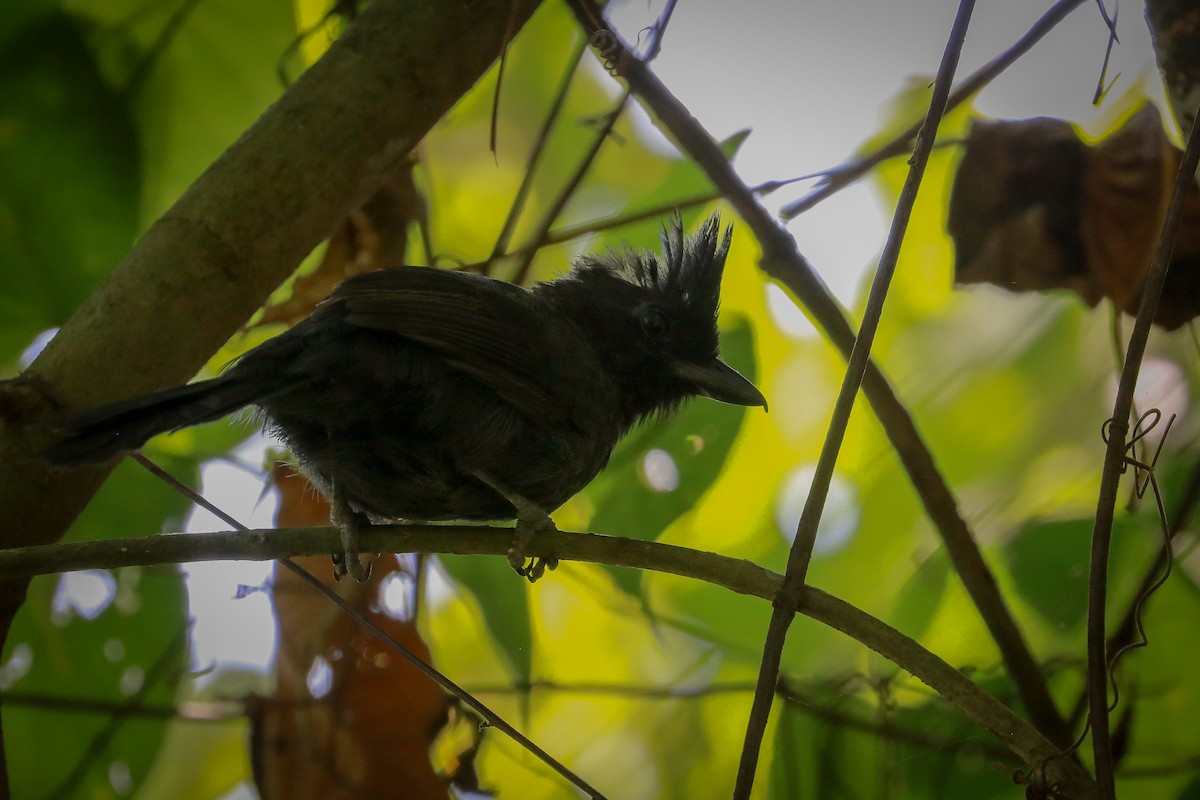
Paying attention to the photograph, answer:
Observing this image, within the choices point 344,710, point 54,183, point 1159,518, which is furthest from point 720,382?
point 54,183

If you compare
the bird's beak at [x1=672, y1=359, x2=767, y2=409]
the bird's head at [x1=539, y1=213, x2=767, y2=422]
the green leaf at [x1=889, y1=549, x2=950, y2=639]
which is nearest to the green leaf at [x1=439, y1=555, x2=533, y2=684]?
the bird's head at [x1=539, y1=213, x2=767, y2=422]

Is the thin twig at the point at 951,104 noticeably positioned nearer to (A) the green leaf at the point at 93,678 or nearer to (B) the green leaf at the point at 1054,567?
(B) the green leaf at the point at 1054,567

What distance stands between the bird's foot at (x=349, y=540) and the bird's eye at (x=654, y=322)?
92 cm

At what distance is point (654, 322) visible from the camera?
9.61 feet

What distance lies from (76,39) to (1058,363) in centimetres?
280

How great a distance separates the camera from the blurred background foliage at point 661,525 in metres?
2.63

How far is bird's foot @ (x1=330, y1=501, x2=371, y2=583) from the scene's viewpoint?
6.88 feet

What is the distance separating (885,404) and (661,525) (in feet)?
2.35

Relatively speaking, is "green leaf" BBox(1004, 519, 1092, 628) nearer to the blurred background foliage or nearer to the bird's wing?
the blurred background foliage

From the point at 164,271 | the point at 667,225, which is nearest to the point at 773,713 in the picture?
the point at 667,225

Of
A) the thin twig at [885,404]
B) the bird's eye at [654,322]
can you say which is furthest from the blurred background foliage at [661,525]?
the bird's eye at [654,322]

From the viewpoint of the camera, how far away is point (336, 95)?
2.45 m

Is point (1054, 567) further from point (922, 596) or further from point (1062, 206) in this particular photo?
point (1062, 206)

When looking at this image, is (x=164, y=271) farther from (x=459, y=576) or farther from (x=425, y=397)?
(x=459, y=576)
